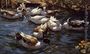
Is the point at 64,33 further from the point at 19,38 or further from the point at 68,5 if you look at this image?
the point at 68,5

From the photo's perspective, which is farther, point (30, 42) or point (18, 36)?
point (18, 36)

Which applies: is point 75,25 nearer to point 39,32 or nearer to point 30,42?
point 39,32

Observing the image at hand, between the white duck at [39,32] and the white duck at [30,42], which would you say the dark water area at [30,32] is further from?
the white duck at [39,32]

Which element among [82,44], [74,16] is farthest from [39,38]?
[74,16]

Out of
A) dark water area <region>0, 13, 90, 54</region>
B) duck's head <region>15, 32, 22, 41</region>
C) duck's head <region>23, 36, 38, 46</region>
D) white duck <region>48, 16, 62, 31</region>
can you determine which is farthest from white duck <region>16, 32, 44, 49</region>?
white duck <region>48, 16, 62, 31</region>

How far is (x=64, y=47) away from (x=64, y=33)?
281 centimetres

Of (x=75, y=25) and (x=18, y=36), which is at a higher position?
(x=75, y=25)

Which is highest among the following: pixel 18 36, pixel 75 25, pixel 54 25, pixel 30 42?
pixel 54 25

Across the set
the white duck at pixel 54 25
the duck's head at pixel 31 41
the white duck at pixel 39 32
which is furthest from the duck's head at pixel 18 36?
the white duck at pixel 54 25

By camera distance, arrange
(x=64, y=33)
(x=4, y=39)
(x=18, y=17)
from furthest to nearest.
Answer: (x=18, y=17) → (x=64, y=33) → (x=4, y=39)

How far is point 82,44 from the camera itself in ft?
54.2

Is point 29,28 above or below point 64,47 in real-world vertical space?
above

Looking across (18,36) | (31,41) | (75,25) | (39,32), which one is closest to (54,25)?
(75,25)

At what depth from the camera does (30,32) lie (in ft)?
63.9
